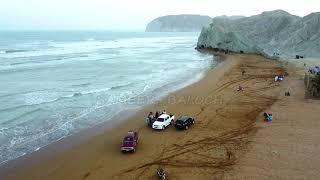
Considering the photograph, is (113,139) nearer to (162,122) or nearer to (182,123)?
(162,122)

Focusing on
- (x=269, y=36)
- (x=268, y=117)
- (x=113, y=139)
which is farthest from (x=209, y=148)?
(x=269, y=36)

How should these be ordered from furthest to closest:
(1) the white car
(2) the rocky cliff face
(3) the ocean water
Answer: (2) the rocky cliff face < (3) the ocean water < (1) the white car

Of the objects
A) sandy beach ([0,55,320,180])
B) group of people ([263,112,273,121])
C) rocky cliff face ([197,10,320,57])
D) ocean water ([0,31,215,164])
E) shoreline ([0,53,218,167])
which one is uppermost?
rocky cliff face ([197,10,320,57])

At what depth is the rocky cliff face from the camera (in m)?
89.5

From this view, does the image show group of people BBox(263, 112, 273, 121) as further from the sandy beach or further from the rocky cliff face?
the rocky cliff face

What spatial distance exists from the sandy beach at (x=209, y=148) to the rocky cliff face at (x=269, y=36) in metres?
49.8

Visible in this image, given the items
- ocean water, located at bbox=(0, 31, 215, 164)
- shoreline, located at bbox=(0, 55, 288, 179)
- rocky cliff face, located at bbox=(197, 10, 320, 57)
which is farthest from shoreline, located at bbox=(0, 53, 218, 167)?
rocky cliff face, located at bbox=(197, 10, 320, 57)

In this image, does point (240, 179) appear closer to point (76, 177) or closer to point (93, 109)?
point (76, 177)

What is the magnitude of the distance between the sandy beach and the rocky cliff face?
1962 inches

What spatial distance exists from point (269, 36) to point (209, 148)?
296 ft

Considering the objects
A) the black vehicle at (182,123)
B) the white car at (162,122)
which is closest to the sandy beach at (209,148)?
the black vehicle at (182,123)

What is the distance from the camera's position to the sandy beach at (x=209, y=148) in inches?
936

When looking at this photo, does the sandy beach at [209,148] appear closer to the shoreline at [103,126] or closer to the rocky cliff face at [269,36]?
the shoreline at [103,126]

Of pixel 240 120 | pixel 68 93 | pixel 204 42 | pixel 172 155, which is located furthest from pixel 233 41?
pixel 172 155
